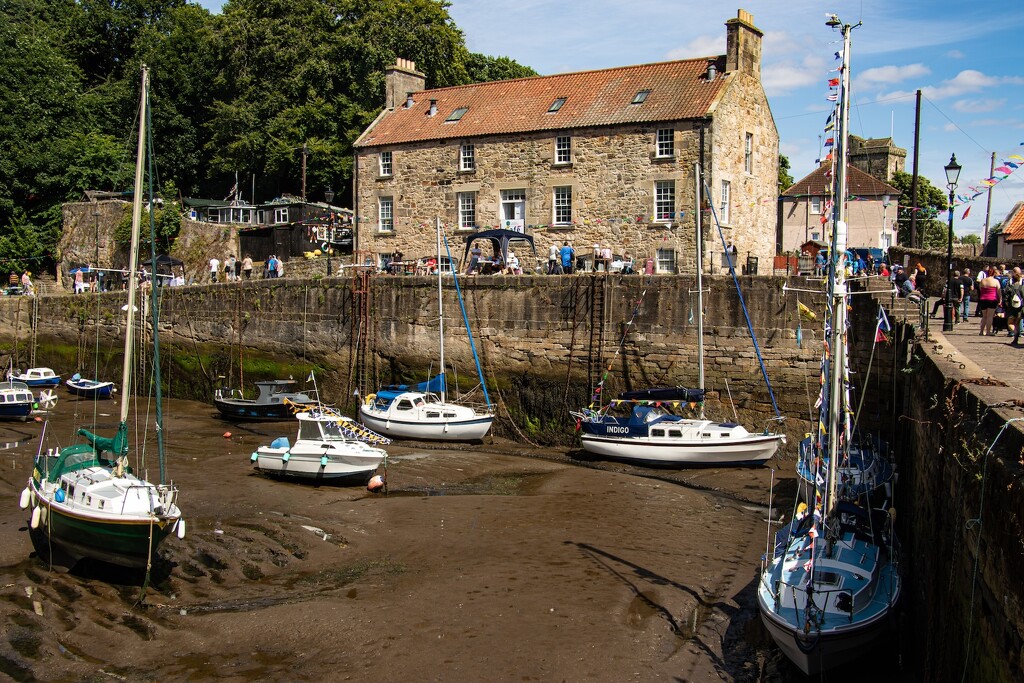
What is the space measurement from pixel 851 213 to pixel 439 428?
2235 centimetres

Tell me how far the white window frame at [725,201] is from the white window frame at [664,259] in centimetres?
179

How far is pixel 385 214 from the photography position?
32.6 meters

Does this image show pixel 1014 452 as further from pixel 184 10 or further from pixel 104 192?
pixel 184 10

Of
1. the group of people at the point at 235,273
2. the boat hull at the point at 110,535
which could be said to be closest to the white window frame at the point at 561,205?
the group of people at the point at 235,273

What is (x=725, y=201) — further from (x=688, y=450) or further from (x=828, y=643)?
(x=828, y=643)

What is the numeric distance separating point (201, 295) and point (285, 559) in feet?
61.7

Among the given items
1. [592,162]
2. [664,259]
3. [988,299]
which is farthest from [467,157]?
[988,299]

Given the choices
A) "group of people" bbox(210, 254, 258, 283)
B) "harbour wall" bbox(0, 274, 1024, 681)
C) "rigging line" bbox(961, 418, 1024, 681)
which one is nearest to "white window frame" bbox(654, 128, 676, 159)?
"harbour wall" bbox(0, 274, 1024, 681)

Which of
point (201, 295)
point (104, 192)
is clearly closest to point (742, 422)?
point (201, 295)

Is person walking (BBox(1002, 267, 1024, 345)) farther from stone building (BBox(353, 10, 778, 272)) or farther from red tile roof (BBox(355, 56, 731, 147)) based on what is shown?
red tile roof (BBox(355, 56, 731, 147))

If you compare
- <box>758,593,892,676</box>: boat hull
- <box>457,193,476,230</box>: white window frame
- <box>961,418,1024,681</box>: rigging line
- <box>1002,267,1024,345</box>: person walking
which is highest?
<box>457,193,476,230</box>: white window frame

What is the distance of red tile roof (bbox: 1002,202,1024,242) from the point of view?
25.6 m

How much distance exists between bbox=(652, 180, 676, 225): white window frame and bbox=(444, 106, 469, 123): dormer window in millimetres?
7790

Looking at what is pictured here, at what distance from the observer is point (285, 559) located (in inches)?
556
